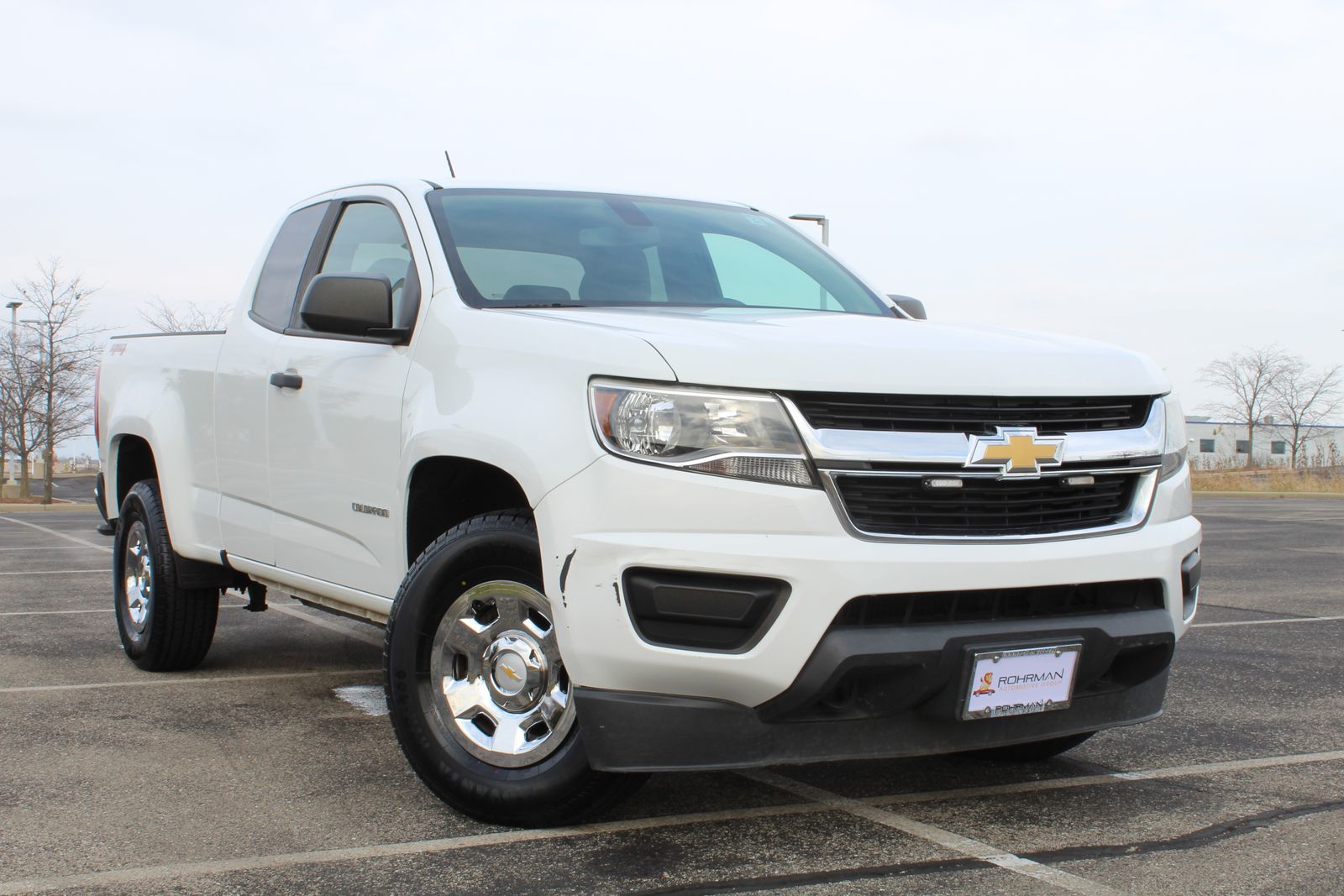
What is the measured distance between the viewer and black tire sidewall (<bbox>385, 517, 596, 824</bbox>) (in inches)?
138

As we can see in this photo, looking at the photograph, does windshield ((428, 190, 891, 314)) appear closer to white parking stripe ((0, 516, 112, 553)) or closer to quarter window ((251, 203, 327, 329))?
quarter window ((251, 203, 327, 329))

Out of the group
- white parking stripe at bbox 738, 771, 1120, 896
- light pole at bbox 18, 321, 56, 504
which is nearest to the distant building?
light pole at bbox 18, 321, 56, 504

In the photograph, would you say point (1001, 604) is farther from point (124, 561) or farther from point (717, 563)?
point (124, 561)

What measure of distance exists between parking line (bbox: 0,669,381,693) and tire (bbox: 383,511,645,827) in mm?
2516

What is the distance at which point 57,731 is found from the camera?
16.0 ft

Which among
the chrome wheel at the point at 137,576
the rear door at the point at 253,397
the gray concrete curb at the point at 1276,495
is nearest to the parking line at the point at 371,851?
the rear door at the point at 253,397

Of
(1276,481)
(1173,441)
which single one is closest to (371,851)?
(1173,441)

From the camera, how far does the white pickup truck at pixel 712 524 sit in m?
3.17

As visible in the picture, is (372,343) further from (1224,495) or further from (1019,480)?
(1224,495)

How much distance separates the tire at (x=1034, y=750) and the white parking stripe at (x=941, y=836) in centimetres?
76

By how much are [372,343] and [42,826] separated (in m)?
1.70

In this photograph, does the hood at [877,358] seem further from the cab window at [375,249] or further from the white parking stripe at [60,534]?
the white parking stripe at [60,534]

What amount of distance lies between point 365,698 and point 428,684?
1.98m

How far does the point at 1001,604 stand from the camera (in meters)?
3.36
